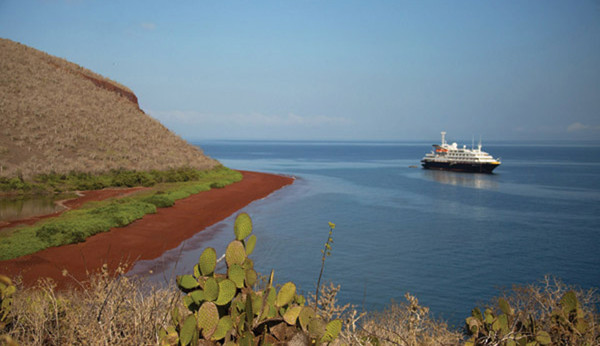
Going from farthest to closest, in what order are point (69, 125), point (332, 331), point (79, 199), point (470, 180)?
point (470, 180)
point (69, 125)
point (79, 199)
point (332, 331)

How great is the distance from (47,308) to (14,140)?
3300 centimetres

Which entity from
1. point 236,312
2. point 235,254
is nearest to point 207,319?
point 236,312

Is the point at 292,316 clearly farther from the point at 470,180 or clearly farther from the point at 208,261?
the point at 470,180

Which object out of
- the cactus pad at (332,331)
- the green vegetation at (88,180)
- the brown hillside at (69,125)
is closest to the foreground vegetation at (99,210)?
the green vegetation at (88,180)

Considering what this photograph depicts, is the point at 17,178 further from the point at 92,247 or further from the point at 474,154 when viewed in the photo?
the point at 474,154

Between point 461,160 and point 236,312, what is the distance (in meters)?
58.6

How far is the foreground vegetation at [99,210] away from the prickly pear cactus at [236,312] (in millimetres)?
11930

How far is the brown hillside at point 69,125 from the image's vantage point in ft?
101

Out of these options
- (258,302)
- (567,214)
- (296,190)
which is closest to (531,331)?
(258,302)

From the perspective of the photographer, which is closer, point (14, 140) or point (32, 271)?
point (32, 271)

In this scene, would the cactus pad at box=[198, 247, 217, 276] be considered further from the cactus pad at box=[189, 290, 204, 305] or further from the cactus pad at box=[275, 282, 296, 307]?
the cactus pad at box=[275, 282, 296, 307]

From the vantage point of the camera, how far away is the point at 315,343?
300 cm

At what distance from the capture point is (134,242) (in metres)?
15.4

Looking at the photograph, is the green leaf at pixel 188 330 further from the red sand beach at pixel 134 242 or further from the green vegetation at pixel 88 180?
the green vegetation at pixel 88 180
